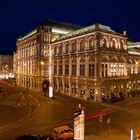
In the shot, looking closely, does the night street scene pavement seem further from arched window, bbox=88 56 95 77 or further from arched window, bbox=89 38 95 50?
arched window, bbox=89 38 95 50

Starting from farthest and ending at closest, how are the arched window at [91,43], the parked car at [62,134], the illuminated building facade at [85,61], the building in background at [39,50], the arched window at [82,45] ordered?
1. the building in background at [39,50]
2. the arched window at [82,45]
3. the arched window at [91,43]
4. the illuminated building facade at [85,61]
5. the parked car at [62,134]

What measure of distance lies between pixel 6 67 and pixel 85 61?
110 metres

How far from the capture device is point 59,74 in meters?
75.2

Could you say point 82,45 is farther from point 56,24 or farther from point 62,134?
point 62,134

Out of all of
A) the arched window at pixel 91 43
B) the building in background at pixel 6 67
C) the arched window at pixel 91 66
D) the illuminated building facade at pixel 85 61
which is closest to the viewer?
the illuminated building facade at pixel 85 61

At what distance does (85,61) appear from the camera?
62.5 m

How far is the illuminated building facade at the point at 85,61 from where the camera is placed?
194 ft

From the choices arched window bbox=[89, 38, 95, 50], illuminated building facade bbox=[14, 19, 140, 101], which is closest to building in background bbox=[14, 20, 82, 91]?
illuminated building facade bbox=[14, 19, 140, 101]

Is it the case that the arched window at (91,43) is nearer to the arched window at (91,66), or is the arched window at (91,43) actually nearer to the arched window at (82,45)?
the arched window at (91,66)

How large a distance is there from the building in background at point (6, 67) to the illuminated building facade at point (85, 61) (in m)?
74.7

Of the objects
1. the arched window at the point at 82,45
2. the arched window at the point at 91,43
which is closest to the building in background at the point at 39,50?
the arched window at the point at 82,45

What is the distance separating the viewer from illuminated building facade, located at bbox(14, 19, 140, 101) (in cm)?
5900

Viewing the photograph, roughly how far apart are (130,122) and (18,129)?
18.2 meters

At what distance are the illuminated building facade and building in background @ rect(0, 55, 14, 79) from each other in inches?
2942
